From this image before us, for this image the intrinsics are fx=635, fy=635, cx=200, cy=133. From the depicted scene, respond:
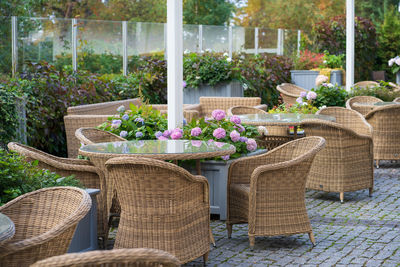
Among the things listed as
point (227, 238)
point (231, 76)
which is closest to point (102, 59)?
point (231, 76)

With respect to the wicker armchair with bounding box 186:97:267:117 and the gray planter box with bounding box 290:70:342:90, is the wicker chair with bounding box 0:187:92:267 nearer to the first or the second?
the wicker armchair with bounding box 186:97:267:117

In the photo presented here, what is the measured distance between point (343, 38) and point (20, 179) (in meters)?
16.1

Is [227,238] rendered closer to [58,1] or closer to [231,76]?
[231,76]

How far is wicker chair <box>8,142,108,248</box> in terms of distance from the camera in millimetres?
4297

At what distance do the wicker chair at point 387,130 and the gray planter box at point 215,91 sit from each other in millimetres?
4238

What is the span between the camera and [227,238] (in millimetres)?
4875

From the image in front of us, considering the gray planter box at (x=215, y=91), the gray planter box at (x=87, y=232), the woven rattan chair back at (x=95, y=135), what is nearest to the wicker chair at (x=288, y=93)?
the gray planter box at (x=215, y=91)

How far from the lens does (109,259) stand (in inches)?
73.2

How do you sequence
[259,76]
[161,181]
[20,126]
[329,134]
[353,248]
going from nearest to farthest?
[161,181] → [353,248] → [329,134] → [20,126] → [259,76]

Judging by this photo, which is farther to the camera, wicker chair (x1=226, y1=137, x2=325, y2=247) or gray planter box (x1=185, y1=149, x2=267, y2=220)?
gray planter box (x1=185, y1=149, x2=267, y2=220)

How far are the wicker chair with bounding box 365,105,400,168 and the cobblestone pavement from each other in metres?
1.90

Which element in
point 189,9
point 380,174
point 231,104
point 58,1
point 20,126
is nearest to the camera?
point 20,126

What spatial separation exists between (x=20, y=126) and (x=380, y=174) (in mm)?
4366

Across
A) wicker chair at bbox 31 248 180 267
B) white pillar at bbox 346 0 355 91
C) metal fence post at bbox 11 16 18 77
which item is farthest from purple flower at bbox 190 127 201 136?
white pillar at bbox 346 0 355 91
